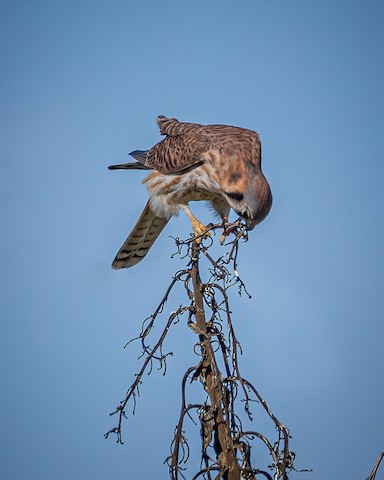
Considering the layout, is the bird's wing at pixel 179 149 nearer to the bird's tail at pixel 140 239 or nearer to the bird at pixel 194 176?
the bird at pixel 194 176

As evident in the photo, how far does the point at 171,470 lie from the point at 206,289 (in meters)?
0.65

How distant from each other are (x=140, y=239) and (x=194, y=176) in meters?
0.73

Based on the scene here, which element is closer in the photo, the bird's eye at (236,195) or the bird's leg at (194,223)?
the bird's eye at (236,195)

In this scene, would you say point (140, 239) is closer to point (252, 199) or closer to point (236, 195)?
point (236, 195)

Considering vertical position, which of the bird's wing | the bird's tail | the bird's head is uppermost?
the bird's wing

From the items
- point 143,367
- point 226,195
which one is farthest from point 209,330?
point 226,195

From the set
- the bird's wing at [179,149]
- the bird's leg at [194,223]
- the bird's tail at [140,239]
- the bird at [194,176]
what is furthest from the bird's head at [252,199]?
the bird's tail at [140,239]

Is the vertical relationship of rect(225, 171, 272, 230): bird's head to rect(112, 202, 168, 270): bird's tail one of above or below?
below

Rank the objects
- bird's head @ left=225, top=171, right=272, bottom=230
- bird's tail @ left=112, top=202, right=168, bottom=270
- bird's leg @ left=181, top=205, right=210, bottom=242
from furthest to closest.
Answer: bird's tail @ left=112, top=202, right=168, bottom=270 → bird's leg @ left=181, top=205, right=210, bottom=242 → bird's head @ left=225, top=171, right=272, bottom=230

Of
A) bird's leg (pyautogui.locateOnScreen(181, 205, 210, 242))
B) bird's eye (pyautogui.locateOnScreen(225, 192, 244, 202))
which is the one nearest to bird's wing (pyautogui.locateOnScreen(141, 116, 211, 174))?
bird's leg (pyautogui.locateOnScreen(181, 205, 210, 242))

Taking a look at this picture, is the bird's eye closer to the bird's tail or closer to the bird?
the bird

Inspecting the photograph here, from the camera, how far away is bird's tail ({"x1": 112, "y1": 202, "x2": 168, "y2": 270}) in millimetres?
4926

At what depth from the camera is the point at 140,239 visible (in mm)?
5023

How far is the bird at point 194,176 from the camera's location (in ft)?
14.1
